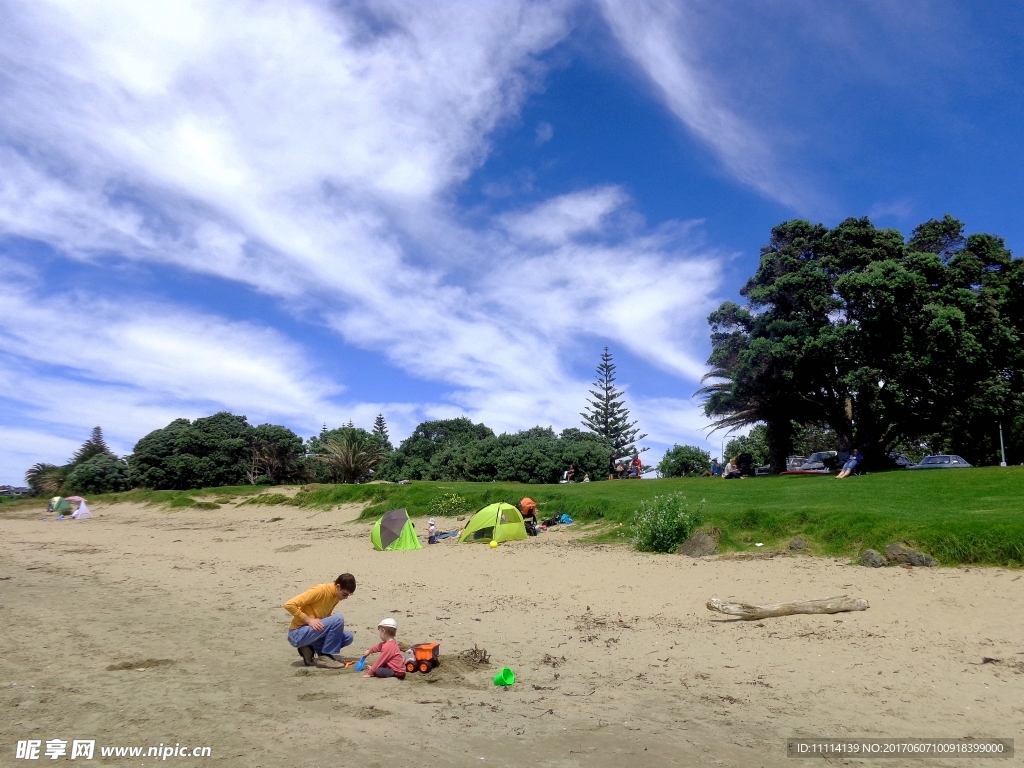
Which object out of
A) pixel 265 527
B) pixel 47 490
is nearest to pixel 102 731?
pixel 265 527

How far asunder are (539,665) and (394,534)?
39.2 feet

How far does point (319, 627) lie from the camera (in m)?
8.52

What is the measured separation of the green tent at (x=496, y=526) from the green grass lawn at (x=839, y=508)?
2347 millimetres

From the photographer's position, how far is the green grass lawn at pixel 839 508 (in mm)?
12398

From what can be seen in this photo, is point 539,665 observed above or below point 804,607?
below

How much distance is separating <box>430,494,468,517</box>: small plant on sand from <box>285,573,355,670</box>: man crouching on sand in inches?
650

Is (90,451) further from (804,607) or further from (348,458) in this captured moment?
(804,607)

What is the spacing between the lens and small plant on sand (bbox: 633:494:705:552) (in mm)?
15711

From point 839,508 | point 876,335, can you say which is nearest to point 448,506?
point 839,508

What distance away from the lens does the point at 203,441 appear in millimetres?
49375

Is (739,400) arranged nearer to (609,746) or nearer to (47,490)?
(609,746)

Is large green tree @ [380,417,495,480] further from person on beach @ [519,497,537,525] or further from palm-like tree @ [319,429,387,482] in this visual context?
person on beach @ [519,497,537,525]

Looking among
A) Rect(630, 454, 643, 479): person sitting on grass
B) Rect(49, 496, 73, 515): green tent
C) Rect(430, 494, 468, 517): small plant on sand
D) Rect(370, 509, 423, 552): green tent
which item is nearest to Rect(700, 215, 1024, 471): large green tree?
Rect(630, 454, 643, 479): person sitting on grass

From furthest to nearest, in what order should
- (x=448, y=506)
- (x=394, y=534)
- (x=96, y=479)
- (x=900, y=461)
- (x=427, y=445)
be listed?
(x=427, y=445)
(x=900, y=461)
(x=96, y=479)
(x=448, y=506)
(x=394, y=534)
